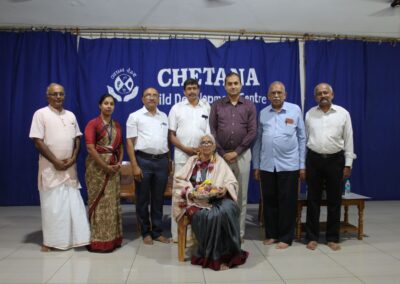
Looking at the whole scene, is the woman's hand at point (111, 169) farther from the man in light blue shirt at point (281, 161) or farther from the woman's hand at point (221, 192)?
the man in light blue shirt at point (281, 161)

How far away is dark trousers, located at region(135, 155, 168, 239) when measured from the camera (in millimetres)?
3670

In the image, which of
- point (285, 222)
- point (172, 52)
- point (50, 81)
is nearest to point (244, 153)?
point (285, 222)

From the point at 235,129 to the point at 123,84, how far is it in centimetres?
243

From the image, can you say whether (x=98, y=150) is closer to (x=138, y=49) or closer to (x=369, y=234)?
(x=138, y=49)

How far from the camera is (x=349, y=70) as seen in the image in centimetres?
565

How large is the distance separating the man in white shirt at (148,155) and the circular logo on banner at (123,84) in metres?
1.75

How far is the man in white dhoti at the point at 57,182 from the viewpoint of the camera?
136 inches

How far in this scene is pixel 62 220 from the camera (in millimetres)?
3473

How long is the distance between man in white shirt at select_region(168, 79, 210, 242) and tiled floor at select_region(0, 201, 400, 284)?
2.22ft

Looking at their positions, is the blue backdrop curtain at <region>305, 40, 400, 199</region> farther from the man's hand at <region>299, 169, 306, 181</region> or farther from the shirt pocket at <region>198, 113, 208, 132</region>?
the shirt pocket at <region>198, 113, 208, 132</region>

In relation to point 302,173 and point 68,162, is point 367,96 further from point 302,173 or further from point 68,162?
point 68,162

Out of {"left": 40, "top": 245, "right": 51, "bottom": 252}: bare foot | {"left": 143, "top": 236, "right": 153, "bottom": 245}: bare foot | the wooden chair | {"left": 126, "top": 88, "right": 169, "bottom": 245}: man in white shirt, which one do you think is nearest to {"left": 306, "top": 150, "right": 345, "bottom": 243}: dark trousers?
{"left": 126, "top": 88, "right": 169, "bottom": 245}: man in white shirt

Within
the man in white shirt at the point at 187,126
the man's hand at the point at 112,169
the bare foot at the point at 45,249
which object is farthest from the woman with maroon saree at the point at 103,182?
the man in white shirt at the point at 187,126

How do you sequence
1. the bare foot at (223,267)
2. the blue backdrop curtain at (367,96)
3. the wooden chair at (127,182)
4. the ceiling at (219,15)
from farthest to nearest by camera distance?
the blue backdrop curtain at (367,96) → the ceiling at (219,15) → the wooden chair at (127,182) → the bare foot at (223,267)
